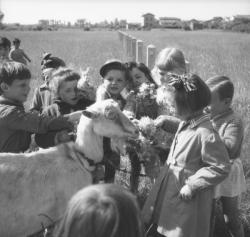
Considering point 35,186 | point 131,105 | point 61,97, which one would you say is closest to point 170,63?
point 131,105

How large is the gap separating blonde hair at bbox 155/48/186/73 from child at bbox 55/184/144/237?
8.97ft

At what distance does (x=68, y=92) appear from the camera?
161 inches

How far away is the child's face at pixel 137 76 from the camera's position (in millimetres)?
4480

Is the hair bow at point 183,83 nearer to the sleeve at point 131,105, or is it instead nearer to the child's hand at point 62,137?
the sleeve at point 131,105

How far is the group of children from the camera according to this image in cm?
280

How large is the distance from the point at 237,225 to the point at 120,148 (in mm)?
1314

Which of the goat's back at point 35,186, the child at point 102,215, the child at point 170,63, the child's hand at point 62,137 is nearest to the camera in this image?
the child at point 102,215

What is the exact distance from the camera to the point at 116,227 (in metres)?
1.50

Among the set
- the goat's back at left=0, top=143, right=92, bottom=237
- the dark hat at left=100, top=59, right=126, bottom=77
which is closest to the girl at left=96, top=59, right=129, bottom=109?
the dark hat at left=100, top=59, right=126, bottom=77

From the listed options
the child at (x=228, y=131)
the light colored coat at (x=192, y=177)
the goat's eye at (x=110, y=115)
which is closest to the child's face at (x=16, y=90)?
the goat's eye at (x=110, y=115)

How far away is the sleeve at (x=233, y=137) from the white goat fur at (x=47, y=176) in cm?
82

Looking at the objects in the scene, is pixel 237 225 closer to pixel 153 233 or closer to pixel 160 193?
pixel 153 233

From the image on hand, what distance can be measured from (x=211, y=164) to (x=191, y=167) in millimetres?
180

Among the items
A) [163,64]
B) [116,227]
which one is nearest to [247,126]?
[163,64]
